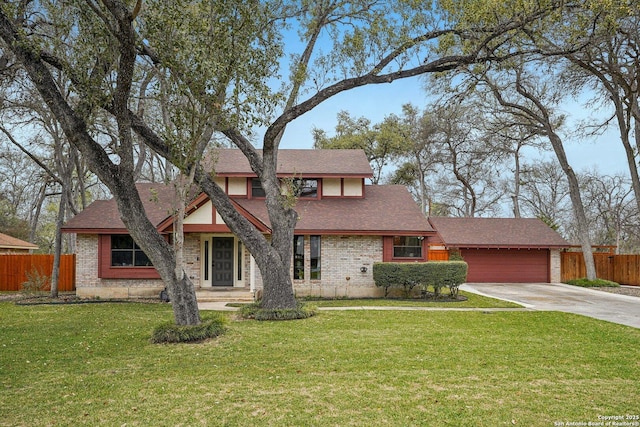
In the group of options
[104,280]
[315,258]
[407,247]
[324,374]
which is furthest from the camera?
[407,247]

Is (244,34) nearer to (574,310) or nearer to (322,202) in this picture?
(322,202)

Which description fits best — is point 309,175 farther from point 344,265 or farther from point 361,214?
point 344,265

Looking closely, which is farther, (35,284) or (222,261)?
(35,284)

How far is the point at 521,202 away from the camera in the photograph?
3994 centimetres

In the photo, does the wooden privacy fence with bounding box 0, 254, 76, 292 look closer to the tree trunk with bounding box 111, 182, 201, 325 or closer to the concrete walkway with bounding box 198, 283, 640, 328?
the concrete walkway with bounding box 198, 283, 640, 328

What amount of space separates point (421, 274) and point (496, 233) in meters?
10.9

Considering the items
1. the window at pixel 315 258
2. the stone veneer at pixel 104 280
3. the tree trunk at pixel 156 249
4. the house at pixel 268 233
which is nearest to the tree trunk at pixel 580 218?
the house at pixel 268 233

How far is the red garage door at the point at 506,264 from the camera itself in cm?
2411

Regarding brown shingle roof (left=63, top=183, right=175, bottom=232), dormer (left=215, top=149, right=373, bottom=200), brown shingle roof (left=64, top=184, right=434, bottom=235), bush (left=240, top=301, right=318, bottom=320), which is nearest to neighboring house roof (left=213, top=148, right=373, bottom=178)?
dormer (left=215, top=149, right=373, bottom=200)

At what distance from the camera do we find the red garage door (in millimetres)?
24109

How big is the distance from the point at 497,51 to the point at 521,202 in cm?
2984

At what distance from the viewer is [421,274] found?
15.7 m

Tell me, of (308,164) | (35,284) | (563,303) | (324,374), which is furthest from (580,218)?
(35,284)

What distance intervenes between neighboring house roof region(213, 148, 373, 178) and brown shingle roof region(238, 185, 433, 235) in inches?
48.0
